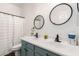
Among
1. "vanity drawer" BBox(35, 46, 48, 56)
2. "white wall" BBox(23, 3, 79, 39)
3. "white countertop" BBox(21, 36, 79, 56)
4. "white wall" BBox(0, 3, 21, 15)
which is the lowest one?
"vanity drawer" BBox(35, 46, 48, 56)

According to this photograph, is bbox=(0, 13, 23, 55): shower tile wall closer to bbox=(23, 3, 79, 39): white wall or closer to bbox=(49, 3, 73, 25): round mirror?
bbox=(23, 3, 79, 39): white wall

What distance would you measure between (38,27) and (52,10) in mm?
757

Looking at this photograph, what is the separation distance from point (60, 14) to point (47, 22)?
1.68 feet

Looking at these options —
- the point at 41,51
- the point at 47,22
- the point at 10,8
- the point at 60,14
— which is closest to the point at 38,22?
the point at 47,22

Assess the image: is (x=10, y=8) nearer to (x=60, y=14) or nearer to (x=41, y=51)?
(x=60, y=14)

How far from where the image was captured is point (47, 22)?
2443 mm

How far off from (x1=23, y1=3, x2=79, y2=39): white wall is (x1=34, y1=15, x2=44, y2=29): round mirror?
0.11 meters

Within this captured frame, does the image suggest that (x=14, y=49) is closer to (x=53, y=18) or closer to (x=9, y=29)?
(x=9, y=29)

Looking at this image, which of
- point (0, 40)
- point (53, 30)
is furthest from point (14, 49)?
point (53, 30)

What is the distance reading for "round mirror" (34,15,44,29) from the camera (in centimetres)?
262

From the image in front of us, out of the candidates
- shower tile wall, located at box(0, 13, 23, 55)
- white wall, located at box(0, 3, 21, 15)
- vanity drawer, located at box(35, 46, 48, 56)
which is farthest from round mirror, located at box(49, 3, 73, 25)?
white wall, located at box(0, 3, 21, 15)

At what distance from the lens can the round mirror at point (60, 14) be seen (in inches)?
73.2

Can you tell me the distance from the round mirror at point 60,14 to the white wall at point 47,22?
0.08 m

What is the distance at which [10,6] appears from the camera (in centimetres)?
302
